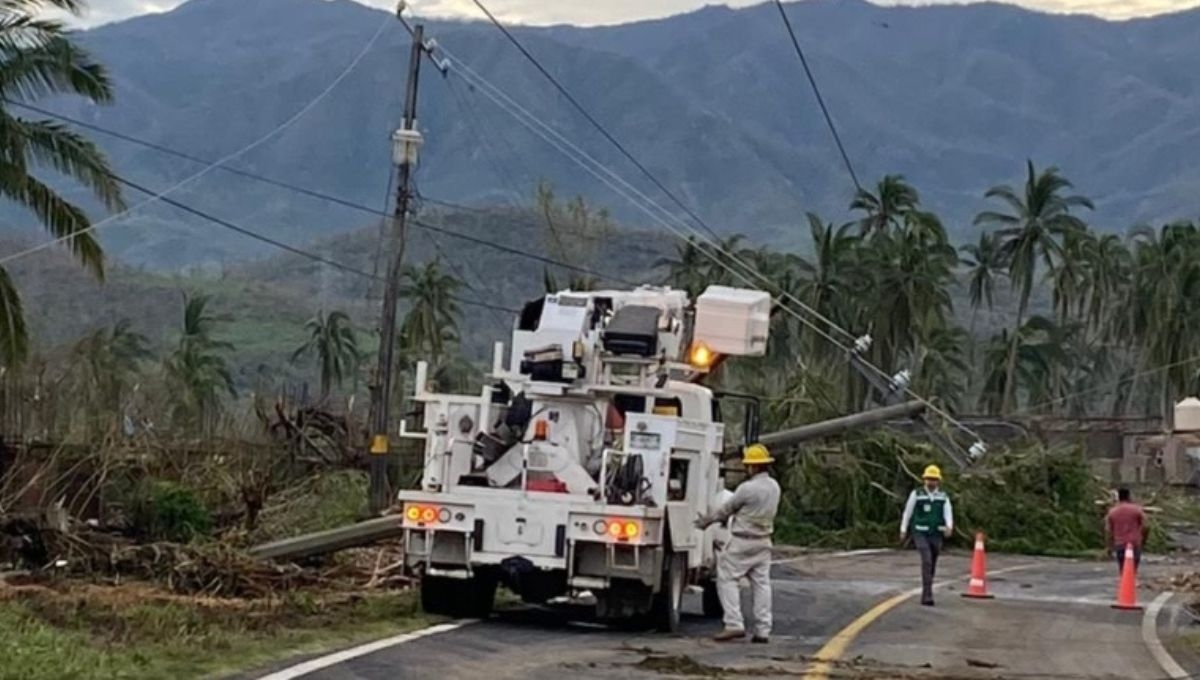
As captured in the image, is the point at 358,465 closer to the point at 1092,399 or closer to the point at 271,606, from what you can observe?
the point at 271,606

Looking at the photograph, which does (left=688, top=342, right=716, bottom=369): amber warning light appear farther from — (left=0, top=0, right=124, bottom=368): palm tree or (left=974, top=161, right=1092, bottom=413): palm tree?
(left=974, top=161, right=1092, bottom=413): palm tree

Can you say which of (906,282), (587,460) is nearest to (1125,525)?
(587,460)

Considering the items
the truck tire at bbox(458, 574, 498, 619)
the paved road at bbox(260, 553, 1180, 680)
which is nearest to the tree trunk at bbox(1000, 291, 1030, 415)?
the paved road at bbox(260, 553, 1180, 680)

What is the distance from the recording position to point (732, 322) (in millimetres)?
20219

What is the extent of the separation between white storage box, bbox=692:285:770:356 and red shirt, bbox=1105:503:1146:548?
9241 millimetres

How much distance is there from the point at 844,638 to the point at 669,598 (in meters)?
1.71

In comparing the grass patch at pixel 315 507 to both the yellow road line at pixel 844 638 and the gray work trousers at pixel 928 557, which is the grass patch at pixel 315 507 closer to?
the yellow road line at pixel 844 638

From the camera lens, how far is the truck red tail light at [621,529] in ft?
56.1

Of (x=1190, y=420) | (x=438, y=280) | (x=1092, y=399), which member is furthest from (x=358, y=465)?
(x=1092, y=399)

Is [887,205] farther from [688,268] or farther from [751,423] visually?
[751,423]

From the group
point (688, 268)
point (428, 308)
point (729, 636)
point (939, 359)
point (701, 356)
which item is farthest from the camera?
point (939, 359)

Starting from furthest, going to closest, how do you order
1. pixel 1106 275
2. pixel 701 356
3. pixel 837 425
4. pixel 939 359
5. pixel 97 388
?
1. pixel 1106 275
2. pixel 939 359
3. pixel 97 388
4. pixel 837 425
5. pixel 701 356

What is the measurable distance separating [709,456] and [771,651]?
119 inches

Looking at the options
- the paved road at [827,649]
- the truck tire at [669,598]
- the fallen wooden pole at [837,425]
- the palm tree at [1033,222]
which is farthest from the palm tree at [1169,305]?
the truck tire at [669,598]
